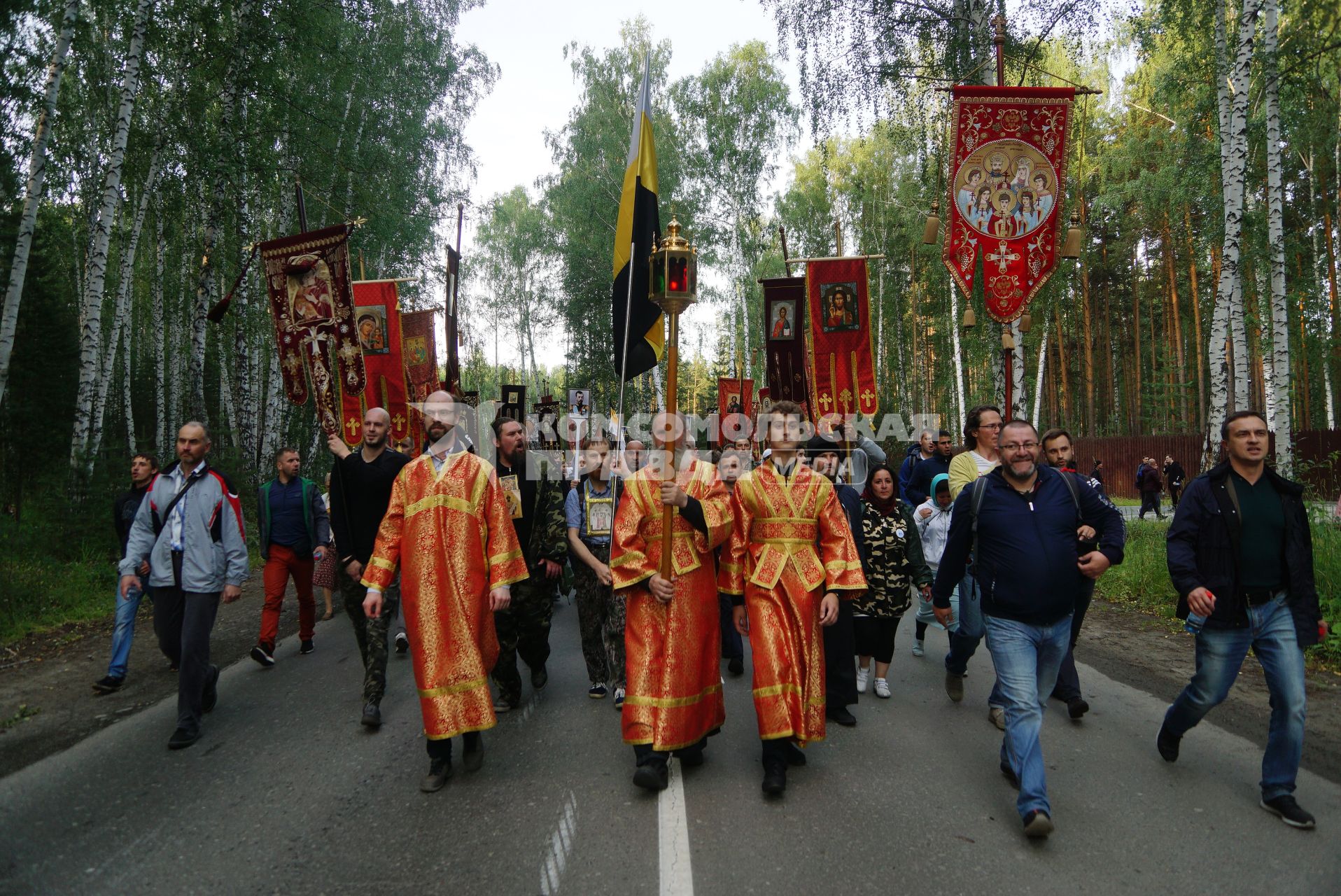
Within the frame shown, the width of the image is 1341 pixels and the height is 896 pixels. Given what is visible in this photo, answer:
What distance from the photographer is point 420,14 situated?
21.5 meters

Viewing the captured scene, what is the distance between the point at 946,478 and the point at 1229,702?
2.48 m

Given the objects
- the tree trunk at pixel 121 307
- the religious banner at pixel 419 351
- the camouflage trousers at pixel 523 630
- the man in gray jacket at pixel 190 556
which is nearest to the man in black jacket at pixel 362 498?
the man in gray jacket at pixel 190 556

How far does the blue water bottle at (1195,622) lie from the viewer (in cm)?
396

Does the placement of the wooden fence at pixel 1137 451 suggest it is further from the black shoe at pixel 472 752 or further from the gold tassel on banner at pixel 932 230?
the black shoe at pixel 472 752

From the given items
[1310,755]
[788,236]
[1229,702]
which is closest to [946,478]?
[1229,702]

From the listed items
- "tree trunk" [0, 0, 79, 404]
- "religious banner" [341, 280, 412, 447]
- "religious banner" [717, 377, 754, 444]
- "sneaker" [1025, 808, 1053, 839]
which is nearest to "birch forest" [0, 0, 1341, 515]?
"tree trunk" [0, 0, 79, 404]

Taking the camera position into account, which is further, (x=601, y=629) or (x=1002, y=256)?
(x=1002, y=256)

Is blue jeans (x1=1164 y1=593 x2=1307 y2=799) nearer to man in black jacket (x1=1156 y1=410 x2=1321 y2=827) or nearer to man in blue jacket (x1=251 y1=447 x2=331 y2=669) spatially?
man in black jacket (x1=1156 y1=410 x2=1321 y2=827)

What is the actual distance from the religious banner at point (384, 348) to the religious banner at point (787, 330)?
6.40 metres

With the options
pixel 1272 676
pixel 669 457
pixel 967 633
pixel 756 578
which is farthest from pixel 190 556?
pixel 1272 676

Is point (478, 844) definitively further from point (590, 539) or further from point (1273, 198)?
point (1273, 198)

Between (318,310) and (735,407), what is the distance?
37.1 feet

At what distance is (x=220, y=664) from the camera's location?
23.5 feet

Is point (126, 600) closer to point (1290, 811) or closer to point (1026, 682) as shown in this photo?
point (1026, 682)
